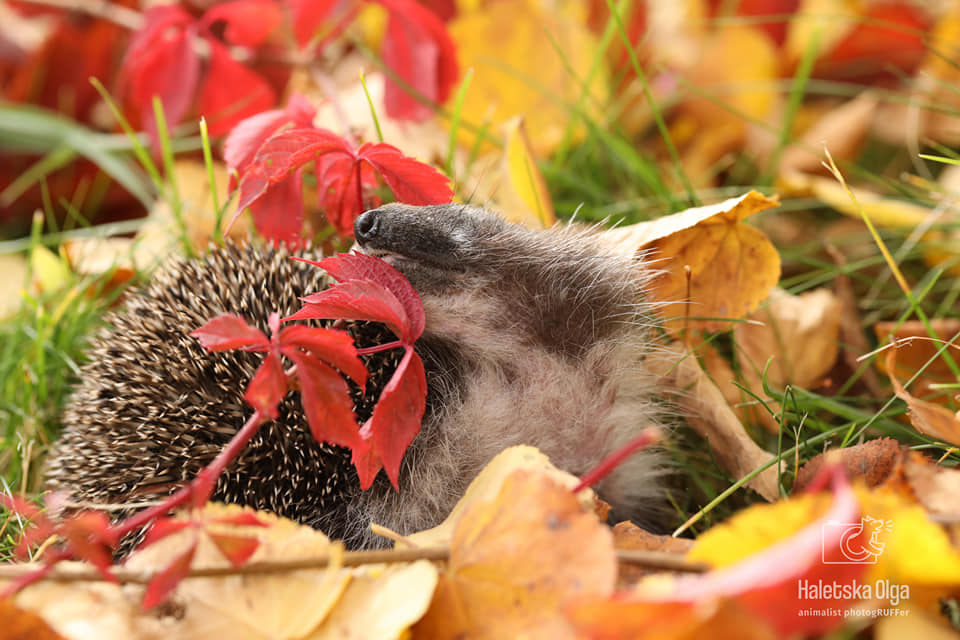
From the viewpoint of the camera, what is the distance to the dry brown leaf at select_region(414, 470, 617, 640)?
3.11ft

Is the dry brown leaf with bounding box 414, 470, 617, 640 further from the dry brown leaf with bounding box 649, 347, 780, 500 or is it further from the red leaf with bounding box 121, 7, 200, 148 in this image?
the red leaf with bounding box 121, 7, 200, 148

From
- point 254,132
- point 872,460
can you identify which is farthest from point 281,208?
point 872,460

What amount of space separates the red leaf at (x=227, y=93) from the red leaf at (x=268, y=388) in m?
1.49

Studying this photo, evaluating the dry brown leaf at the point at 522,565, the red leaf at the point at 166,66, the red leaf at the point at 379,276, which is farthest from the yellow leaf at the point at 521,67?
the dry brown leaf at the point at 522,565

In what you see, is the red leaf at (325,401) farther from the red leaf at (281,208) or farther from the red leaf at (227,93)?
the red leaf at (227,93)

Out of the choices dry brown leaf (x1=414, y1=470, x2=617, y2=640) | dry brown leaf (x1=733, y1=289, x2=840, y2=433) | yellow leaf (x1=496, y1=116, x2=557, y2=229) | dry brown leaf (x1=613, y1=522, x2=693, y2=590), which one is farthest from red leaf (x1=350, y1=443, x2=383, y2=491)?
dry brown leaf (x1=733, y1=289, x2=840, y2=433)

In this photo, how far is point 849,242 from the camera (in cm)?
233

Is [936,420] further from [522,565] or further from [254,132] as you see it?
[254,132]

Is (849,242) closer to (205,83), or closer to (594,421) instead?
(594,421)

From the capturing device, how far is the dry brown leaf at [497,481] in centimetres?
111

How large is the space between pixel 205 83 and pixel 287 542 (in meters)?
1.83

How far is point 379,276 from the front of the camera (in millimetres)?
1306

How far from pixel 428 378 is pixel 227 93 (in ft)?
4.53

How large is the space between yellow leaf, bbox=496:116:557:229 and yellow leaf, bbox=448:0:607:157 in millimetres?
620
